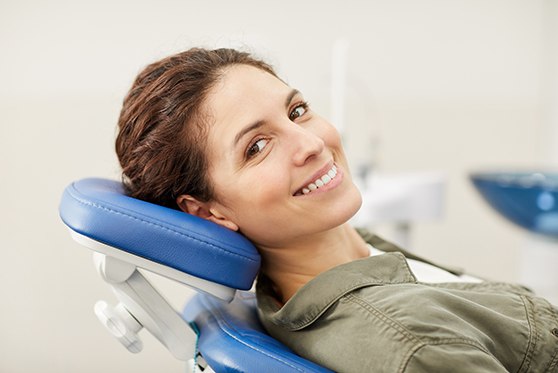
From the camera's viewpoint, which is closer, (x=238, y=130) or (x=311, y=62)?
(x=238, y=130)

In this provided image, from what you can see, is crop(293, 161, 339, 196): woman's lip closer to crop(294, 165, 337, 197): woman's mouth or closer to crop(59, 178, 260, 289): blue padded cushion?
crop(294, 165, 337, 197): woman's mouth

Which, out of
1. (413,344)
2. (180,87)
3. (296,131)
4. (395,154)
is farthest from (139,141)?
(395,154)

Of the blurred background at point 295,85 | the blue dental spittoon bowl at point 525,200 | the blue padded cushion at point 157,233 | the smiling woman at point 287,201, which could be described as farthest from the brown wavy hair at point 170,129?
the blue dental spittoon bowl at point 525,200

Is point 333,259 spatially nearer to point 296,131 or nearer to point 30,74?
point 296,131

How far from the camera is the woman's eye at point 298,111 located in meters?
1.15

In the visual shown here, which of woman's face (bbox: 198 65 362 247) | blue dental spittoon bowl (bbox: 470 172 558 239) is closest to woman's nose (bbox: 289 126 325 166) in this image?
woman's face (bbox: 198 65 362 247)

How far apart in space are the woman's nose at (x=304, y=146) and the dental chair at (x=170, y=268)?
0.55 feet

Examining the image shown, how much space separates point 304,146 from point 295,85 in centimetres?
176

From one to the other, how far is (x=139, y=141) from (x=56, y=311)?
5.44 ft

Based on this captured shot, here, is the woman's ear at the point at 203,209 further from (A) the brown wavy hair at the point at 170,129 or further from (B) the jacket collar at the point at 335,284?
(B) the jacket collar at the point at 335,284

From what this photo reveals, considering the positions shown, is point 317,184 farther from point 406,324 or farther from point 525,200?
point 525,200

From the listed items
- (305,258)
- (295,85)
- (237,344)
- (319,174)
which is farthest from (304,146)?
(295,85)

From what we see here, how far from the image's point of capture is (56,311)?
251 cm

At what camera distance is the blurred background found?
7.92ft
